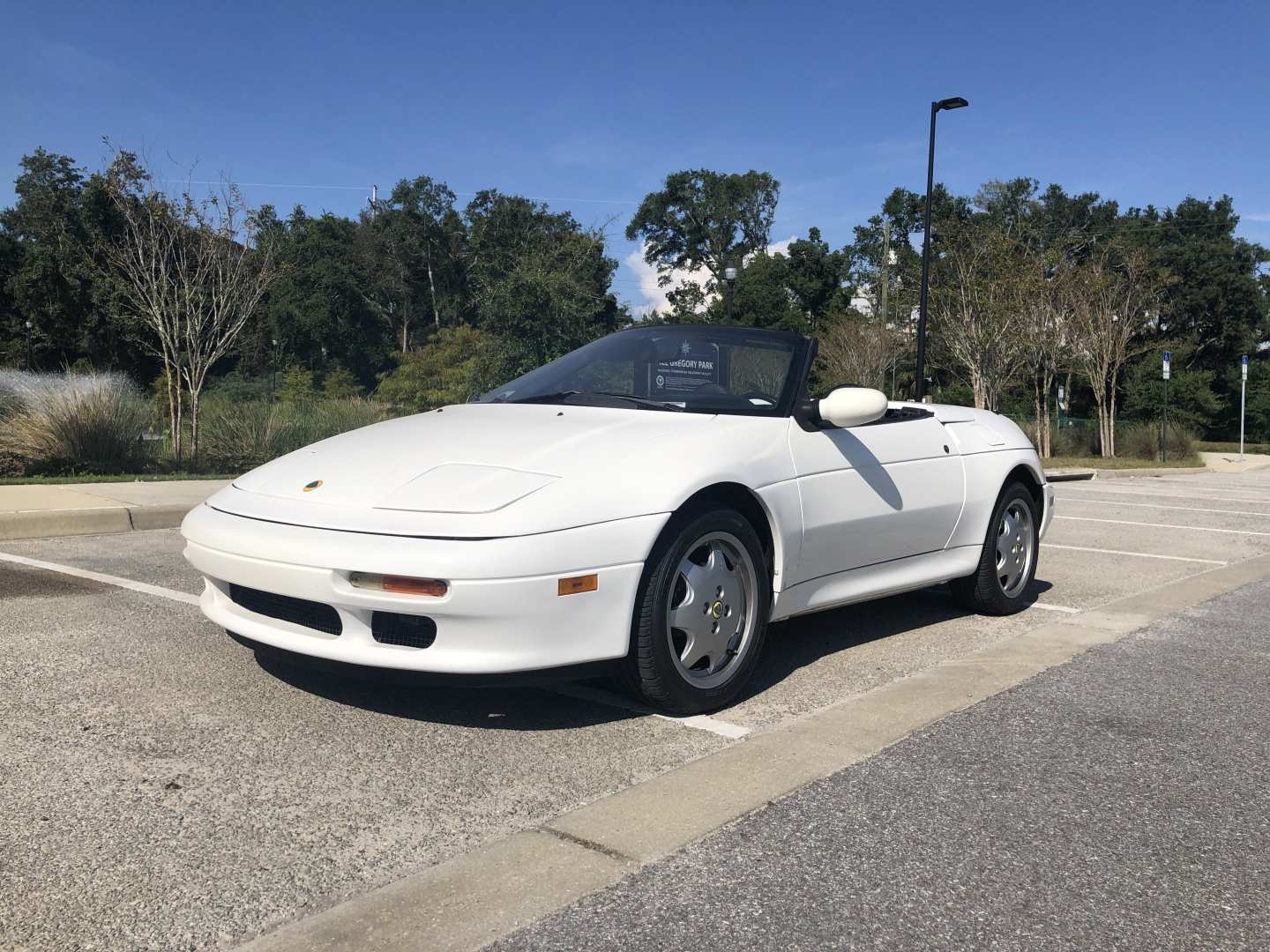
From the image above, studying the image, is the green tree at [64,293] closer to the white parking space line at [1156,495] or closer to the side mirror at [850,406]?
the white parking space line at [1156,495]

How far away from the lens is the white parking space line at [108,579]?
562cm

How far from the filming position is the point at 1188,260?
52.2 m

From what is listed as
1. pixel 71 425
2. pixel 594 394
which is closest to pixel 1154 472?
pixel 71 425

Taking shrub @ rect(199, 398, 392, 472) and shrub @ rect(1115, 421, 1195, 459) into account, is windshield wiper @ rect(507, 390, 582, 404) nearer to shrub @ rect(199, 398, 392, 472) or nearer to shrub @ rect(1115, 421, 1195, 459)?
shrub @ rect(199, 398, 392, 472)

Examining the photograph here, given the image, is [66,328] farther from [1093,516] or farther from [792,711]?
[792,711]

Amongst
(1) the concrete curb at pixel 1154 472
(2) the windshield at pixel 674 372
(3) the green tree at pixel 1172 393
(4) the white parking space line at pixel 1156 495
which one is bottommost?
(1) the concrete curb at pixel 1154 472

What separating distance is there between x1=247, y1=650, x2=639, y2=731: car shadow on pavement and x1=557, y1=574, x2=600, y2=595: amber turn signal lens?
0.41 m

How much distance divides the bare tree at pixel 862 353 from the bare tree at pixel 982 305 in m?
6.39

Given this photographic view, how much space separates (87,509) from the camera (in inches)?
331

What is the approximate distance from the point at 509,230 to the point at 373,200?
492 inches

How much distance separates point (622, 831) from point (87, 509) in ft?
23.3

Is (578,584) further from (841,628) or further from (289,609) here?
(841,628)

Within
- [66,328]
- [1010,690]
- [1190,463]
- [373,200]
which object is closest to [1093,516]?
[1010,690]

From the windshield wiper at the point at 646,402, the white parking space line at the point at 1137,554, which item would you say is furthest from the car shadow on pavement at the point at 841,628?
the white parking space line at the point at 1137,554
